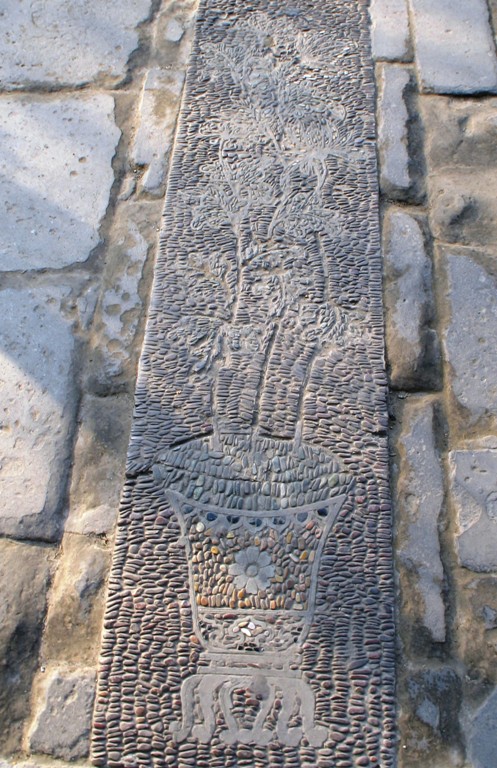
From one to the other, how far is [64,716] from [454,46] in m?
2.63

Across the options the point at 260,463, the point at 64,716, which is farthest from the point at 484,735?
the point at 64,716

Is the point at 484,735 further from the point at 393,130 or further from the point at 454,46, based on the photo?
the point at 454,46

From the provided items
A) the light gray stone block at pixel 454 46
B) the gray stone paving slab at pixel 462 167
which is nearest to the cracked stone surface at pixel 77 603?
the gray stone paving slab at pixel 462 167

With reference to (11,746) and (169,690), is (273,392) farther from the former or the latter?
(11,746)

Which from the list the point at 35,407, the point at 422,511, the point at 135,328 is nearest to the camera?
the point at 422,511

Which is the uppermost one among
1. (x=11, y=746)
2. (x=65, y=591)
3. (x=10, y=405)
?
(x=10, y=405)

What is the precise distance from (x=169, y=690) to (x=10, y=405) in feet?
2.94

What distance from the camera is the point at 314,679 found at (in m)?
1.70

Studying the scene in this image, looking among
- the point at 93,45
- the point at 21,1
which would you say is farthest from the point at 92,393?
the point at 21,1

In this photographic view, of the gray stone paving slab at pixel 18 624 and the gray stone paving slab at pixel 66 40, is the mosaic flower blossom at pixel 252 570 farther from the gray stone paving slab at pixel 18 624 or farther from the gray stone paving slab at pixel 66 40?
the gray stone paving slab at pixel 66 40

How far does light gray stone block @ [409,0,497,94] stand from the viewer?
2.78 metres

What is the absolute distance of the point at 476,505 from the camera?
194 cm

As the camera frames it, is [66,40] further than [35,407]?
Yes

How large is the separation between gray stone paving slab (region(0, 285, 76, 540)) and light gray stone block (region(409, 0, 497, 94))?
1.60 meters
